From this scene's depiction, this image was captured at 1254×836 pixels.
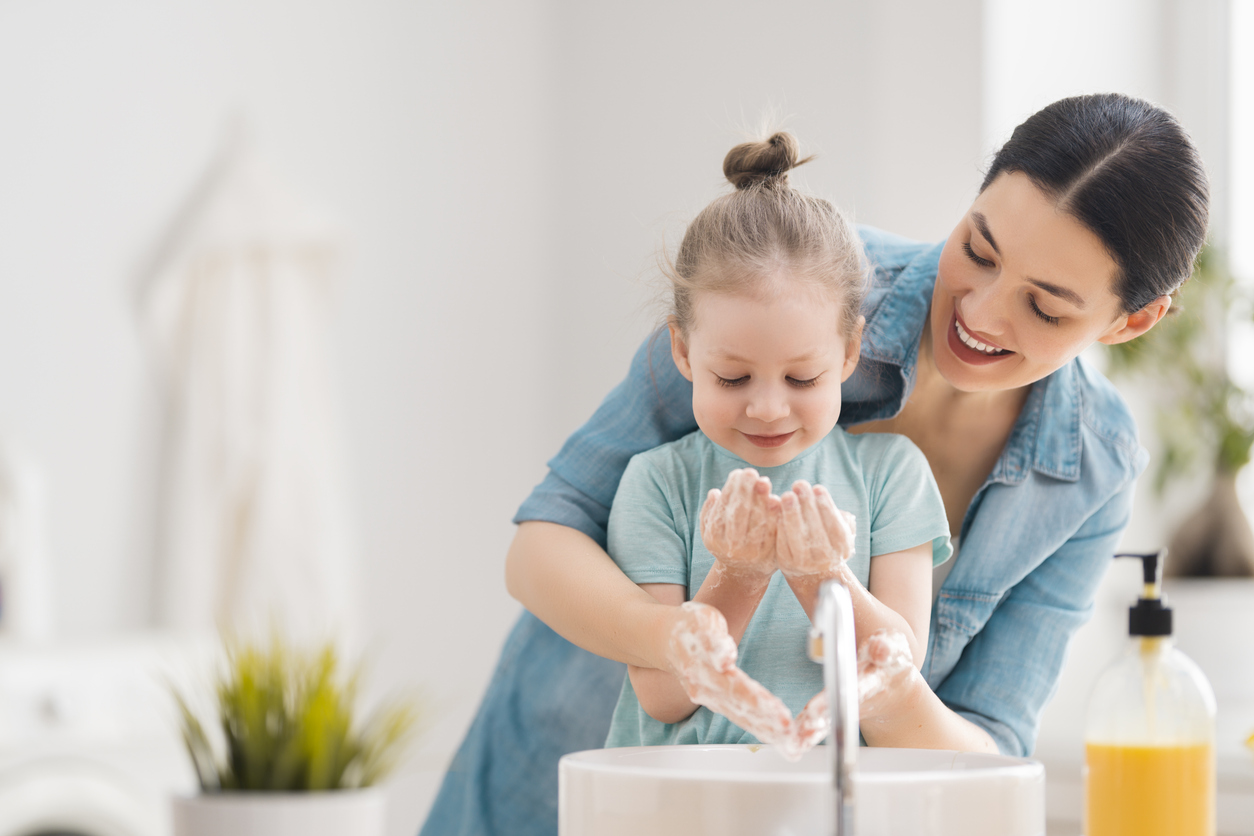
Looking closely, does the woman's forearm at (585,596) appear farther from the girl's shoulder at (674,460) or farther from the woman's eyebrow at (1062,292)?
the woman's eyebrow at (1062,292)

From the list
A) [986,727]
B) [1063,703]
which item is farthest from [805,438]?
[1063,703]

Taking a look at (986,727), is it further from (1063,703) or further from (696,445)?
(1063,703)

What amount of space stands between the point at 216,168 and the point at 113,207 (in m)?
0.21

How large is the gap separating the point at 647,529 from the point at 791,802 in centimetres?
20

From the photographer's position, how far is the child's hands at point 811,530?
49cm

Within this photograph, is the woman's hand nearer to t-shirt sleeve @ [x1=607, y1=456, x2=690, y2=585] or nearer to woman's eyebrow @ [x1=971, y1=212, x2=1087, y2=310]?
t-shirt sleeve @ [x1=607, y1=456, x2=690, y2=585]

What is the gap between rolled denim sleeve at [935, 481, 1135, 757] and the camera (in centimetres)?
69

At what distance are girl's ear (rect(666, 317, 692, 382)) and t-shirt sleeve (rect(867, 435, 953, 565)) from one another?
Result: 0.37ft

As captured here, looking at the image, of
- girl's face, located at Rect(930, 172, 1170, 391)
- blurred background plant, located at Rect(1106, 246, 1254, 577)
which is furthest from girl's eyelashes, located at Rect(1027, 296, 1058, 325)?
blurred background plant, located at Rect(1106, 246, 1254, 577)

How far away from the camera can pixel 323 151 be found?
2.27m

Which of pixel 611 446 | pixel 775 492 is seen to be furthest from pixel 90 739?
pixel 775 492

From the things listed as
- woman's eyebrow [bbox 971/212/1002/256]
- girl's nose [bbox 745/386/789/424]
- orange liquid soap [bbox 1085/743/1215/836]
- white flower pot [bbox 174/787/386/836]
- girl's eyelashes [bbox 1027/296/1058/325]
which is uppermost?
woman's eyebrow [bbox 971/212/1002/256]

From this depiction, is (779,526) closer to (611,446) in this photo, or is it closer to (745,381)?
(745,381)

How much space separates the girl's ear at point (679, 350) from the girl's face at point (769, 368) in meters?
0.02
